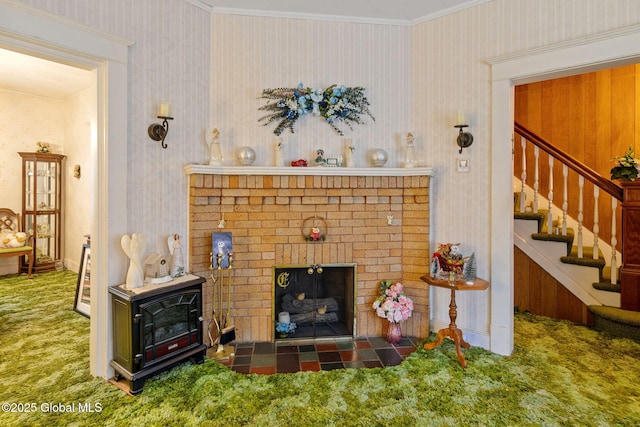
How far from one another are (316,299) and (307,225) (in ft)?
2.26

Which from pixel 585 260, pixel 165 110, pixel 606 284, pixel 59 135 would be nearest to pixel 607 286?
pixel 606 284

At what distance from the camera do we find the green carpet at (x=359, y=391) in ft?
6.42

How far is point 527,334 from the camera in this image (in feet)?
10.2

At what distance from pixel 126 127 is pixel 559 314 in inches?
169

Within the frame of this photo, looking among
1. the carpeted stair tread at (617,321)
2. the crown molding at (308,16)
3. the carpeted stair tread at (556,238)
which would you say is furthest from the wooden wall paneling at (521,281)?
the crown molding at (308,16)

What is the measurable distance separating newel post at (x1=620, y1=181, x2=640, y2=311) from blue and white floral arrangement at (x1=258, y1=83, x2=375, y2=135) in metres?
2.67

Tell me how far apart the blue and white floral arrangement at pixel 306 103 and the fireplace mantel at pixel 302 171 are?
0.42 meters

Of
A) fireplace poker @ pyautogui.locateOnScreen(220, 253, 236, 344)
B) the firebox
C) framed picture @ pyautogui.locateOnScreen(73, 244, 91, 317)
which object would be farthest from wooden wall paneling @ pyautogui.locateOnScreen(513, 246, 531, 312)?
framed picture @ pyautogui.locateOnScreen(73, 244, 91, 317)

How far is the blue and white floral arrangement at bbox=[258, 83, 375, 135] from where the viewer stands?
298cm

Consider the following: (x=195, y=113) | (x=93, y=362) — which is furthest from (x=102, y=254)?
(x=195, y=113)

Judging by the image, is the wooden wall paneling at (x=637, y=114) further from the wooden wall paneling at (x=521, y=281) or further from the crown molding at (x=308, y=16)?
the crown molding at (x=308, y=16)

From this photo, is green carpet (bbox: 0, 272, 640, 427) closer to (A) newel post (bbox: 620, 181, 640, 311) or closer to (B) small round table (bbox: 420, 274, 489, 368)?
(B) small round table (bbox: 420, 274, 489, 368)

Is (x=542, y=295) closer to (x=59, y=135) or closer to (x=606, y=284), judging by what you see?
(x=606, y=284)

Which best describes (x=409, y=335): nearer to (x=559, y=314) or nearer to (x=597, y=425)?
(x=597, y=425)
